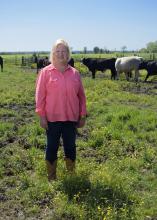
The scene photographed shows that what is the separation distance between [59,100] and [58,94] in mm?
94

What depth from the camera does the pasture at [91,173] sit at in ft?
17.7

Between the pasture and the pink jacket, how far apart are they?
0.99 meters

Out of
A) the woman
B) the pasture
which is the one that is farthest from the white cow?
the woman

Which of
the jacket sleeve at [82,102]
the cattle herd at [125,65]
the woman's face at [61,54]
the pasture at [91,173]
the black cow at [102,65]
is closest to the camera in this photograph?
the pasture at [91,173]

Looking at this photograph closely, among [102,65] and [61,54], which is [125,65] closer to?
[102,65]

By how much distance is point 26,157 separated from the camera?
25.6ft

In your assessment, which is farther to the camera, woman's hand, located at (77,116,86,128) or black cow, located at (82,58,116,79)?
black cow, located at (82,58,116,79)

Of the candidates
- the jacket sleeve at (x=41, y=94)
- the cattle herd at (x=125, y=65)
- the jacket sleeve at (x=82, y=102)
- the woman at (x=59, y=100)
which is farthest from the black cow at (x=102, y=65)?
the jacket sleeve at (x=41, y=94)

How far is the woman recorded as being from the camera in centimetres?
596

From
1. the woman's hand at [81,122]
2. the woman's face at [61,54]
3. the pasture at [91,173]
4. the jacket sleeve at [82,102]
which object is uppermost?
the woman's face at [61,54]

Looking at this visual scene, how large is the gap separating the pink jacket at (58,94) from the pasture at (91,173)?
3.25 ft

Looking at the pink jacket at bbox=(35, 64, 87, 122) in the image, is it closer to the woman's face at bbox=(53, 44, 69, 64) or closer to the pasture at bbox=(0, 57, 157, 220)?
the woman's face at bbox=(53, 44, 69, 64)

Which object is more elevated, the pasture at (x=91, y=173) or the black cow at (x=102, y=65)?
the black cow at (x=102, y=65)

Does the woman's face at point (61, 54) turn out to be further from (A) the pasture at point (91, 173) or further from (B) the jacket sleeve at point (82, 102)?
(A) the pasture at point (91, 173)
